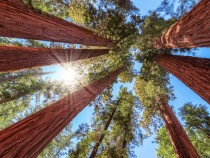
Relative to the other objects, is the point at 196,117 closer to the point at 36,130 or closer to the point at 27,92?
the point at 36,130

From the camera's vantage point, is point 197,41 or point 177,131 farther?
point 177,131

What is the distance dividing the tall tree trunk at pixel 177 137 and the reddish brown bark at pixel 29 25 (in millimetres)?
5419

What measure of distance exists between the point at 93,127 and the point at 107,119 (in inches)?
37.2

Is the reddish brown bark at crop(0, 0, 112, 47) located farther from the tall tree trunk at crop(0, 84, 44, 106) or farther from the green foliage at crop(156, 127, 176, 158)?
the tall tree trunk at crop(0, 84, 44, 106)

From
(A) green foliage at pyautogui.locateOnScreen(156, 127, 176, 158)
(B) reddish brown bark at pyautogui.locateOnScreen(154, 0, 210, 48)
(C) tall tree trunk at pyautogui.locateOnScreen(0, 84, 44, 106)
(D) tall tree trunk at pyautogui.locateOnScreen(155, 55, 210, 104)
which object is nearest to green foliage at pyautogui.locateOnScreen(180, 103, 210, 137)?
(D) tall tree trunk at pyautogui.locateOnScreen(155, 55, 210, 104)

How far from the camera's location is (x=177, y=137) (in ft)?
25.1

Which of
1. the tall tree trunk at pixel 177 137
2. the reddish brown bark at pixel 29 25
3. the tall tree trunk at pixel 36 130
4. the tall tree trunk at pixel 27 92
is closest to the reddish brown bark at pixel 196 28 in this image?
the tall tree trunk at pixel 177 137

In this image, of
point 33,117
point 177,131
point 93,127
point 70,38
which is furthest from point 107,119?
point 33,117

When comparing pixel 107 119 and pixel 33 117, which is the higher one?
pixel 33 117

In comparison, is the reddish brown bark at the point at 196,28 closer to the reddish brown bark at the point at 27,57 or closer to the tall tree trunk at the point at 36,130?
the tall tree trunk at the point at 36,130

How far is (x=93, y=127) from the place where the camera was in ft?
37.6

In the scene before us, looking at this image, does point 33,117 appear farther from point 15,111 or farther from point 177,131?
point 15,111

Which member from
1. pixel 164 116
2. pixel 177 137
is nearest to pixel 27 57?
pixel 177 137

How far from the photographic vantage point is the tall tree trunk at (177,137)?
22.0 feet
